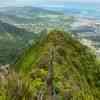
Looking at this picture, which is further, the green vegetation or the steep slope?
the steep slope

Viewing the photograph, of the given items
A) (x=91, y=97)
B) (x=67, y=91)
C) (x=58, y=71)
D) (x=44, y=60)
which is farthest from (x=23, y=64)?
(x=67, y=91)

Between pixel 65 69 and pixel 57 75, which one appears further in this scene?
pixel 65 69

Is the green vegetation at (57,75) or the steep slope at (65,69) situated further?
the steep slope at (65,69)

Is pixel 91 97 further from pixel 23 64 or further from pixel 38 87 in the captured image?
pixel 23 64

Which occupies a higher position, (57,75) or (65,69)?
(57,75)

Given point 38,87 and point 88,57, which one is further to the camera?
point 88,57
